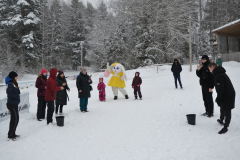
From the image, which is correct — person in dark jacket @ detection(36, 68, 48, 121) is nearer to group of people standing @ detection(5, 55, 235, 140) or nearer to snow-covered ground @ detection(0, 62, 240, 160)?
group of people standing @ detection(5, 55, 235, 140)

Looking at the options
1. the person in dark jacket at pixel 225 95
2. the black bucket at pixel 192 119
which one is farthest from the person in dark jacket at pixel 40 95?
the person in dark jacket at pixel 225 95

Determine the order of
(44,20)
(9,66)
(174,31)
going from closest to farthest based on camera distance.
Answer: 1. (9,66)
2. (174,31)
3. (44,20)

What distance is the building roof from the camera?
1905 cm

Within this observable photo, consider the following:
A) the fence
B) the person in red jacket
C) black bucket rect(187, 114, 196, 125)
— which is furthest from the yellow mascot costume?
the fence

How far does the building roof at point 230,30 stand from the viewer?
19047 mm

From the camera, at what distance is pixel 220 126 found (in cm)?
490

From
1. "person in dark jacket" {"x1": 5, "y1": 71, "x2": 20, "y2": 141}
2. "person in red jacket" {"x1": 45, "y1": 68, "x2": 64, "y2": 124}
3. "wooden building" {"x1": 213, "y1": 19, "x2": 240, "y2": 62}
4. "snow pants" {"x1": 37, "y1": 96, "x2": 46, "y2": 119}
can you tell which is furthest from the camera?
"wooden building" {"x1": 213, "y1": 19, "x2": 240, "y2": 62}

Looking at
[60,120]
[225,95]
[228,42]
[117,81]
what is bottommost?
[60,120]

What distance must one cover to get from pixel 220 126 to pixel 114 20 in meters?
30.7

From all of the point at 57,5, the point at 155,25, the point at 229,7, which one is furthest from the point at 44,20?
the point at 229,7

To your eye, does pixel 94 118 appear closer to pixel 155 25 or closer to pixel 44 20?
pixel 155 25

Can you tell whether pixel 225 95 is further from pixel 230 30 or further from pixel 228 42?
pixel 228 42

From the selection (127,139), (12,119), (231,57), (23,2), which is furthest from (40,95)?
(23,2)

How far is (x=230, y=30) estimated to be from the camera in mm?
21000
